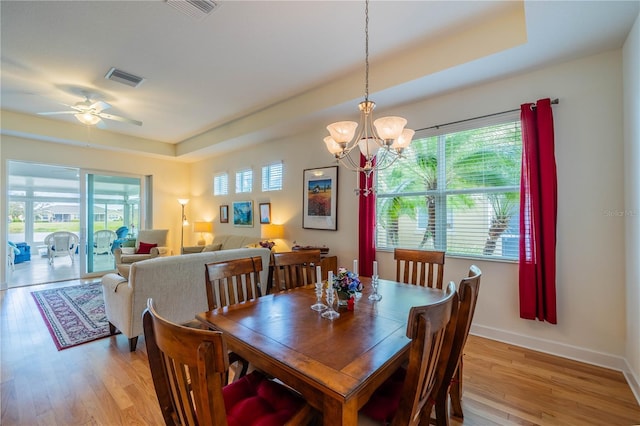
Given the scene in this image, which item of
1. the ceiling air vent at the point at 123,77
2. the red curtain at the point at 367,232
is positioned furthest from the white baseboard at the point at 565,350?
the ceiling air vent at the point at 123,77

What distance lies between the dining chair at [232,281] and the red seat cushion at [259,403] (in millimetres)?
293

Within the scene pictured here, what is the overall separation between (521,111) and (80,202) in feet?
24.9

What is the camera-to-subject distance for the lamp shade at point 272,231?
194 inches

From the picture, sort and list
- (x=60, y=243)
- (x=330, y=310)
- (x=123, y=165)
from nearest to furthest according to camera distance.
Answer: (x=330, y=310) → (x=123, y=165) → (x=60, y=243)

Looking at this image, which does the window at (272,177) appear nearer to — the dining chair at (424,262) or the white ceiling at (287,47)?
the white ceiling at (287,47)

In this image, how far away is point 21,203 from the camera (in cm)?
749

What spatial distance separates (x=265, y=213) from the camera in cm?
552

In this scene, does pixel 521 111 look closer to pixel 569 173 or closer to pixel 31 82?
pixel 569 173

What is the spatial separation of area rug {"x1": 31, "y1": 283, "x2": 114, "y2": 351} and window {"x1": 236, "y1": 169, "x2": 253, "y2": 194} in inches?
120

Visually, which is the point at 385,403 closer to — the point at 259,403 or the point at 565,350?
the point at 259,403

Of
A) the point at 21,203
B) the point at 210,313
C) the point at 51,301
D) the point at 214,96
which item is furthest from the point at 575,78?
the point at 21,203

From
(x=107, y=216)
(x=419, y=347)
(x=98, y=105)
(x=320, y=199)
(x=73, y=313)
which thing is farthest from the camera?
(x=107, y=216)

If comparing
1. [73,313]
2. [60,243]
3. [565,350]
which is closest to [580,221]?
[565,350]

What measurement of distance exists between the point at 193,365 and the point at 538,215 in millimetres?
3073
